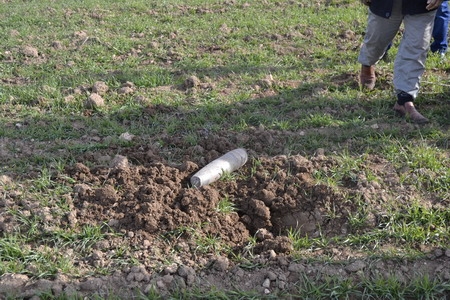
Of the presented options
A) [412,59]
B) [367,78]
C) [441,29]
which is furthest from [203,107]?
[441,29]

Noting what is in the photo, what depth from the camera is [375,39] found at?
5.18m

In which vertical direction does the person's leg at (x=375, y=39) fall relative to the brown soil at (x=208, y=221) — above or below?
above

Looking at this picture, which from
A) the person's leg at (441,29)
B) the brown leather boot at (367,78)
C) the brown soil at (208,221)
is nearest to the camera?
the brown soil at (208,221)

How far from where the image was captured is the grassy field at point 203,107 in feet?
11.5

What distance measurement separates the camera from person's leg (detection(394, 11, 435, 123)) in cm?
480

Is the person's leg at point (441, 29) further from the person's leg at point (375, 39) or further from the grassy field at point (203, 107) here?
the person's leg at point (375, 39)

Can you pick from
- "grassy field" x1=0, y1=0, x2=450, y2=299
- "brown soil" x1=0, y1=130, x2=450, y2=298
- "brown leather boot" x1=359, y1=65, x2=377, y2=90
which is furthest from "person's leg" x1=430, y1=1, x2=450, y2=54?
"brown soil" x1=0, y1=130, x2=450, y2=298

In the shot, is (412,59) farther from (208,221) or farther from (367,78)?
(208,221)

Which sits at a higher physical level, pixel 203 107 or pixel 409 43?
pixel 409 43

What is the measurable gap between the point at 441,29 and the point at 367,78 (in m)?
1.35

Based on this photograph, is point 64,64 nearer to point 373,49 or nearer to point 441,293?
point 373,49

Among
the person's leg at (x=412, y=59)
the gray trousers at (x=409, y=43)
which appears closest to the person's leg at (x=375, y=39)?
the gray trousers at (x=409, y=43)

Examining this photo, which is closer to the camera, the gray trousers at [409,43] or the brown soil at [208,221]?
the brown soil at [208,221]

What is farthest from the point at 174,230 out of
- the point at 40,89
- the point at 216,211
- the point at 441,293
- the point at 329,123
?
the point at 40,89
